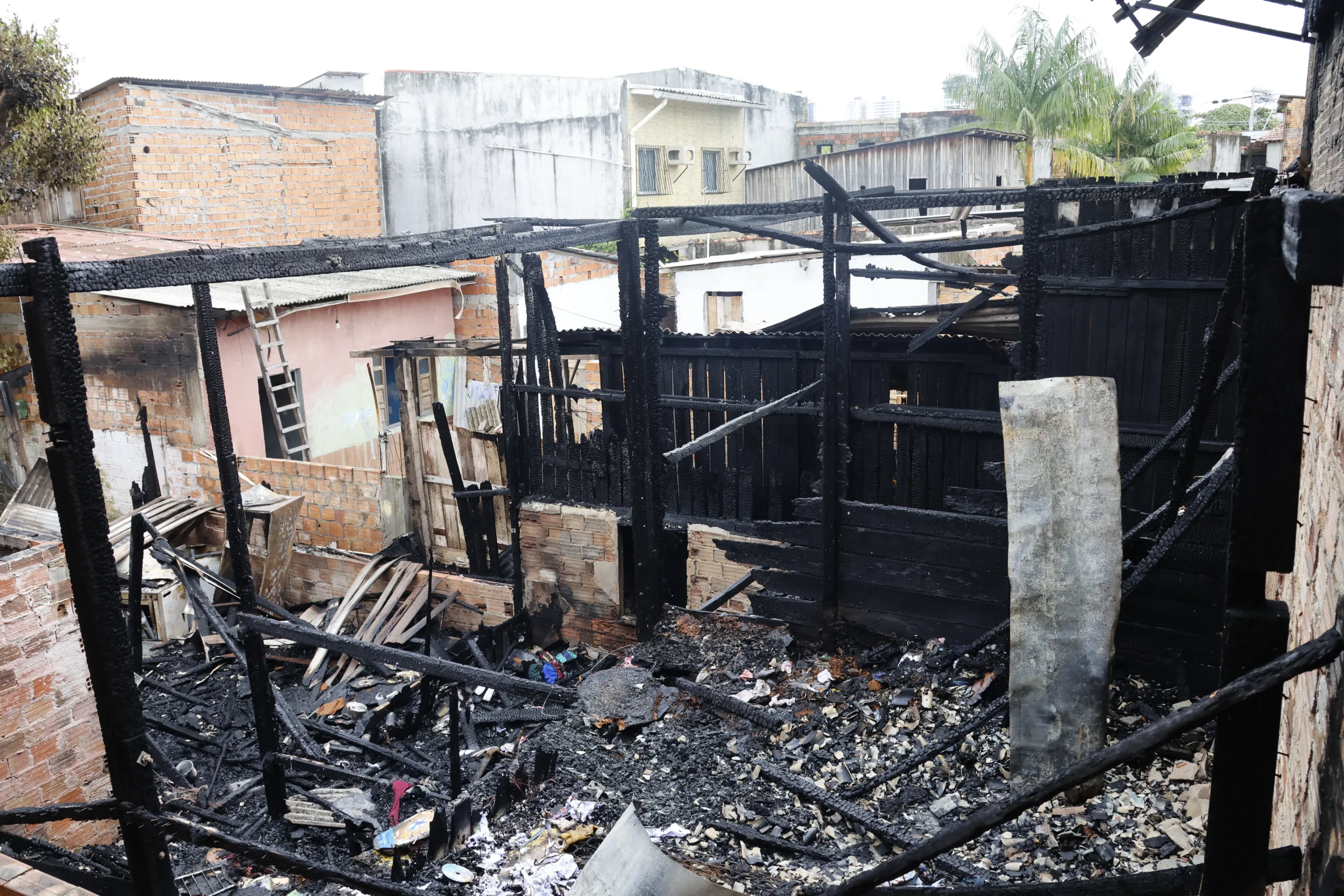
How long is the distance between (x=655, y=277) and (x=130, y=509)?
8.52 meters

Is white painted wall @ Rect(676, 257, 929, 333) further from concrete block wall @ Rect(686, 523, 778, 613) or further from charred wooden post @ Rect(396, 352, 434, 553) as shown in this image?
concrete block wall @ Rect(686, 523, 778, 613)

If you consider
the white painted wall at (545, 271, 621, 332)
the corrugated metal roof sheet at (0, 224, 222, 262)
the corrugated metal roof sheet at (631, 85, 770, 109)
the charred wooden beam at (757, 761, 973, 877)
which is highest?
the corrugated metal roof sheet at (631, 85, 770, 109)

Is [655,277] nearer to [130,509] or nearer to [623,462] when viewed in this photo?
[623,462]

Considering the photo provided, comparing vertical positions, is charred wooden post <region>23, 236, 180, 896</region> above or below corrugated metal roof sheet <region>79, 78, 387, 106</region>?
below

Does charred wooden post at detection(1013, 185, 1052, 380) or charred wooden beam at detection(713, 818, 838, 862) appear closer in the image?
charred wooden beam at detection(713, 818, 838, 862)

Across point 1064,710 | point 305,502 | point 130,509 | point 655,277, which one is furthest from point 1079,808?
point 130,509

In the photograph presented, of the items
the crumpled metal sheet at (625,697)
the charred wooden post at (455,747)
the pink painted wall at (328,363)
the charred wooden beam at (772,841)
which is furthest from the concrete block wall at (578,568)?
the pink painted wall at (328,363)

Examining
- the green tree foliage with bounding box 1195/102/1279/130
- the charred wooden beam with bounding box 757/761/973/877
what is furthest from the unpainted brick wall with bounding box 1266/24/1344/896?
the green tree foliage with bounding box 1195/102/1279/130

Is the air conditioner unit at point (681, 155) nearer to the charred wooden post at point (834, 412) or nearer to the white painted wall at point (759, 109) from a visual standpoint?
the white painted wall at point (759, 109)

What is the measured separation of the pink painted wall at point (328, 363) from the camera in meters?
11.9

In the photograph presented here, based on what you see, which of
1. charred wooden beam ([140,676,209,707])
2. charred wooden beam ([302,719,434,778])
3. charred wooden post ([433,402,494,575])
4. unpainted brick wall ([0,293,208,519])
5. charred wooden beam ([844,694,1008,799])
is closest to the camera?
charred wooden beam ([844,694,1008,799])

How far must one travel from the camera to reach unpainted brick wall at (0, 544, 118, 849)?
5.22 meters

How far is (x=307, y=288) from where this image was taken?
12.7 metres

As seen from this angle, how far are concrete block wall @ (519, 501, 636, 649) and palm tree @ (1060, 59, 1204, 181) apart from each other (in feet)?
59.0
